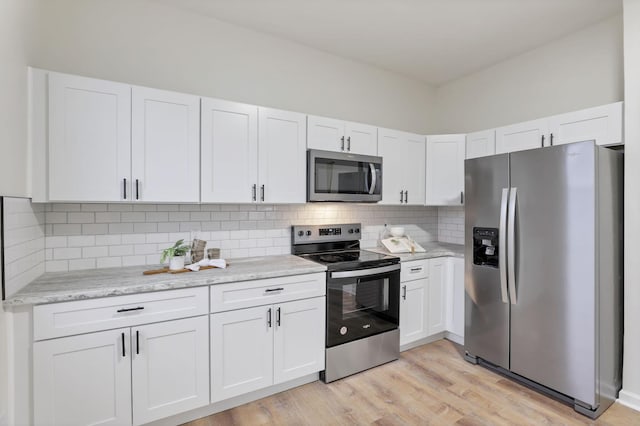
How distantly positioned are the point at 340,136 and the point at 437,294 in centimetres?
186

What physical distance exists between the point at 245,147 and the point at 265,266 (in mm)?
934

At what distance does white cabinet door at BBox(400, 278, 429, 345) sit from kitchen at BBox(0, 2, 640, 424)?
0.78 metres

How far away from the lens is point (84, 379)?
1711 millimetres

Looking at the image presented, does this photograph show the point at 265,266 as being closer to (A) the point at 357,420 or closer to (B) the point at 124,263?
(B) the point at 124,263

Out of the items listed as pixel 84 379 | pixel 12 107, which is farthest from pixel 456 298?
pixel 12 107

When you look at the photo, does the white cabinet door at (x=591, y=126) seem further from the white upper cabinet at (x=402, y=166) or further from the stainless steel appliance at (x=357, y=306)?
the stainless steel appliance at (x=357, y=306)

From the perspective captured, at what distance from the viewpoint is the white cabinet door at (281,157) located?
253cm

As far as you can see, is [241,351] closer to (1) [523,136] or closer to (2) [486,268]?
(2) [486,268]

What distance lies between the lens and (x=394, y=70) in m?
3.79

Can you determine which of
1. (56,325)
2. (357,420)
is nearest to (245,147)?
(56,325)

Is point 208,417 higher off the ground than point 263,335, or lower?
lower

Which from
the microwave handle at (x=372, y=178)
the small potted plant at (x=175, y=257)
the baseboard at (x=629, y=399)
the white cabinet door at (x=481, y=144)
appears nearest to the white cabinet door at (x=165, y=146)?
the small potted plant at (x=175, y=257)

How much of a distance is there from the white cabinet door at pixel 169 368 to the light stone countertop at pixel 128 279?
0.25 meters

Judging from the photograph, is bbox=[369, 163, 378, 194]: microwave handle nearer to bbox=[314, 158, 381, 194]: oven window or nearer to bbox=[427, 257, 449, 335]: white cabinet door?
bbox=[314, 158, 381, 194]: oven window
